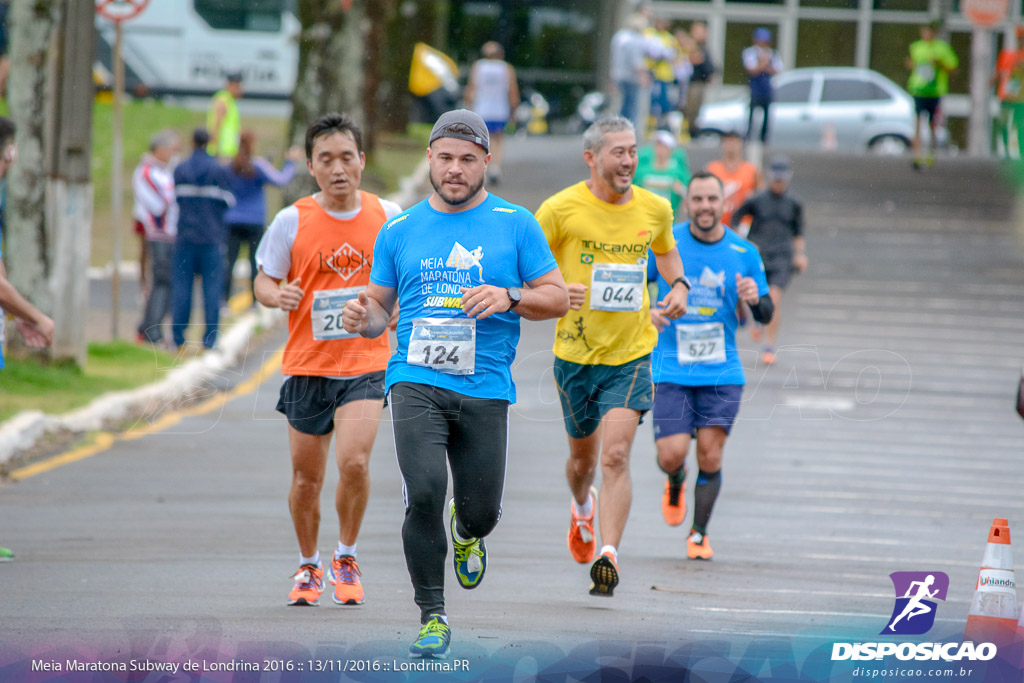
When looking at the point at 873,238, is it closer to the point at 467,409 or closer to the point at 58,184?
the point at 58,184

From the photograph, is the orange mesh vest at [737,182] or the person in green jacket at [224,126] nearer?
the orange mesh vest at [737,182]

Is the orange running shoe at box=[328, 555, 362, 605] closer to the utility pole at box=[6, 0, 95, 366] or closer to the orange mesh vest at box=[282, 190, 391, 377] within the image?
the orange mesh vest at box=[282, 190, 391, 377]

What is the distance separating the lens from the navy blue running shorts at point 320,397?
6594mm

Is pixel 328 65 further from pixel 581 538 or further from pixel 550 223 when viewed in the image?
pixel 581 538

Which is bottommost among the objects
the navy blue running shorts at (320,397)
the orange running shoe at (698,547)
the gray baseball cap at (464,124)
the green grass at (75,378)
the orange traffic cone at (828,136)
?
the green grass at (75,378)

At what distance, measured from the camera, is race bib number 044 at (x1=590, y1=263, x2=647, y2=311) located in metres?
7.28

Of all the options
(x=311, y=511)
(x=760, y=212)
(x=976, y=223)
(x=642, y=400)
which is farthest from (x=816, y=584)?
(x=976, y=223)

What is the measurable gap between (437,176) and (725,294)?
317cm

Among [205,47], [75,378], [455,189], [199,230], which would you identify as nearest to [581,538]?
[455,189]

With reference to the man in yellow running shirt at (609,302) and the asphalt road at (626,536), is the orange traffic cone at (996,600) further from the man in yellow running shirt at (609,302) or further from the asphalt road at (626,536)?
the man in yellow running shirt at (609,302)

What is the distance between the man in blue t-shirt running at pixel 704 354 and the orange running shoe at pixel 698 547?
0.03 metres

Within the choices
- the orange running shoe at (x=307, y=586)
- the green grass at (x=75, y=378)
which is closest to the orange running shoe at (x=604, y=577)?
the orange running shoe at (x=307, y=586)

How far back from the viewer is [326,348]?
6.63 m

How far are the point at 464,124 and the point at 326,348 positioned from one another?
4.87 feet
